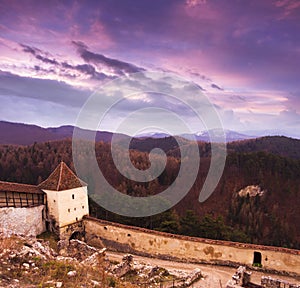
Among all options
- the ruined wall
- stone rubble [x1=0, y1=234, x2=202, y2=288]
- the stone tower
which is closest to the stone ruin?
stone rubble [x1=0, y1=234, x2=202, y2=288]

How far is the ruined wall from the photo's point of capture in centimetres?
1992

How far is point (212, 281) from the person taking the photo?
14977 mm

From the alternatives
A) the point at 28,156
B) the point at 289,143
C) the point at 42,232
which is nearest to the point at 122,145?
the point at 28,156

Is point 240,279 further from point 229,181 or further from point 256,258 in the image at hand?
point 229,181

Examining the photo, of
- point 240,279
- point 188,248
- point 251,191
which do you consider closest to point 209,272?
point 188,248

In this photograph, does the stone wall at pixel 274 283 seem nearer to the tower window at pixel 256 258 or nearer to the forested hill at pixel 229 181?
the tower window at pixel 256 258

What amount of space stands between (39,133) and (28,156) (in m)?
55.3

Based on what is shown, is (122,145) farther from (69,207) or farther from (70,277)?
(70,277)

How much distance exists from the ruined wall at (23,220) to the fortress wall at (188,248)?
3.63 meters

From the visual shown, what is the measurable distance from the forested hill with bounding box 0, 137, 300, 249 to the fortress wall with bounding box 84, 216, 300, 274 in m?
21.5

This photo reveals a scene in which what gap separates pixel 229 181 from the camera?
282ft

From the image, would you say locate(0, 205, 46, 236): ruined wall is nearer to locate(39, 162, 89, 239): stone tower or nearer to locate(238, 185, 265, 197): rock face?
locate(39, 162, 89, 239): stone tower

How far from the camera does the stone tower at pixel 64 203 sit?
2255 cm

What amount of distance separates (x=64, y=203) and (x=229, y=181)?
226ft
